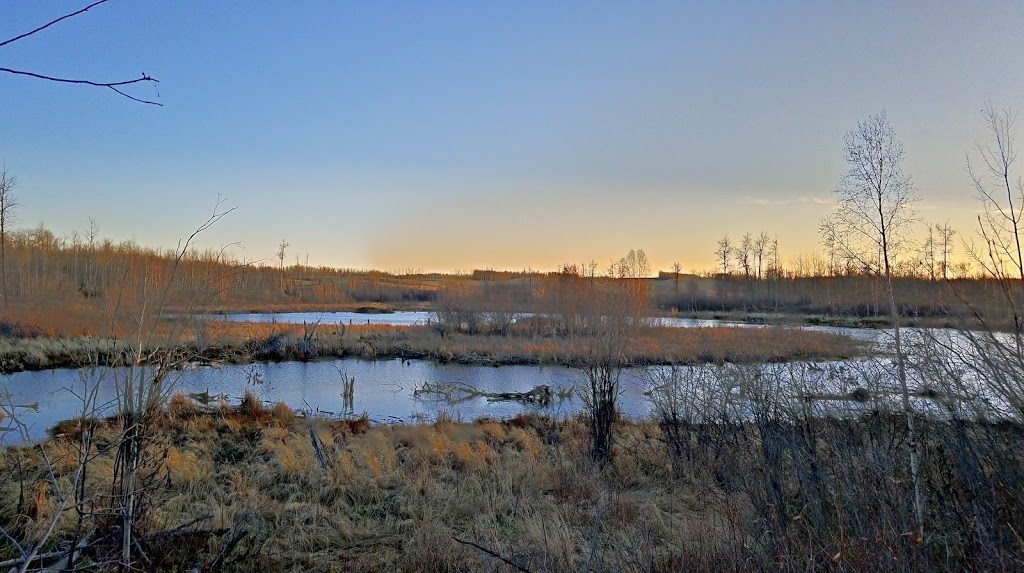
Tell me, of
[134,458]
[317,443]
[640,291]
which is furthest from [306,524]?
[640,291]

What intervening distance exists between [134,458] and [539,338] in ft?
91.8

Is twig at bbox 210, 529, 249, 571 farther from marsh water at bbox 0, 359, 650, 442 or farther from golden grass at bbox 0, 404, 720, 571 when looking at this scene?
marsh water at bbox 0, 359, 650, 442

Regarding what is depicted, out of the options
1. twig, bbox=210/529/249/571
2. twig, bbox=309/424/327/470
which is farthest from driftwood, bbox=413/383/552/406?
twig, bbox=210/529/249/571

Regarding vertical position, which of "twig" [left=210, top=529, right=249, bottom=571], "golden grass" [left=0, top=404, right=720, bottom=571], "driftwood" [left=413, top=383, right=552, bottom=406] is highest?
"twig" [left=210, top=529, right=249, bottom=571]

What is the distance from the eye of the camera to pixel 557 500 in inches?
294

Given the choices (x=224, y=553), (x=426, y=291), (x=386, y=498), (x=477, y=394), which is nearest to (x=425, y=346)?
(x=477, y=394)

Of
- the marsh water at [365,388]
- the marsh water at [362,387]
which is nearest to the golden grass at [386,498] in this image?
the marsh water at [365,388]

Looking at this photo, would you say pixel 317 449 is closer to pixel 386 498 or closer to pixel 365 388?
pixel 386 498

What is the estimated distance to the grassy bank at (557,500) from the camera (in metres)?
3.98

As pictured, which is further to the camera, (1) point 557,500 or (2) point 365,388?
(2) point 365,388

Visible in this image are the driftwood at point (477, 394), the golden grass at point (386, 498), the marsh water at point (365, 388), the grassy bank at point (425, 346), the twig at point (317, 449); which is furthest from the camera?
the grassy bank at point (425, 346)

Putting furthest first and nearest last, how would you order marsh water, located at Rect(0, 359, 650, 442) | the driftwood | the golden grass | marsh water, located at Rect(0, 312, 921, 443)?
the driftwood < marsh water, located at Rect(0, 359, 650, 442) < marsh water, located at Rect(0, 312, 921, 443) < the golden grass

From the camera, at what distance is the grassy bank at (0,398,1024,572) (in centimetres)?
398

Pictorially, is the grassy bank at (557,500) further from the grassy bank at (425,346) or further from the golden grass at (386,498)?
the grassy bank at (425,346)
